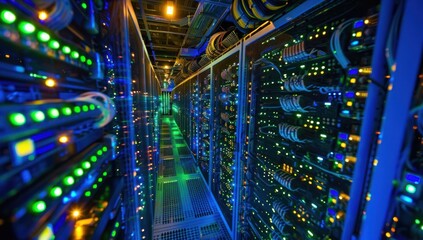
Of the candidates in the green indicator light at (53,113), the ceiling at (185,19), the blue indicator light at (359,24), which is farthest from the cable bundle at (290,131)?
the ceiling at (185,19)

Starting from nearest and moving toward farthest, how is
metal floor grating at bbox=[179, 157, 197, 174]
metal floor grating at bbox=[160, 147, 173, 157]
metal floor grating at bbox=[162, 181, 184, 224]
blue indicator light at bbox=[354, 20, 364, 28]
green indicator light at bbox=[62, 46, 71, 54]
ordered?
green indicator light at bbox=[62, 46, 71, 54]
blue indicator light at bbox=[354, 20, 364, 28]
metal floor grating at bbox=[162, 181, 184, 224]
metal floor grating at bbox=[179, 157, 197, 174]
metal floor grating at bbox=[160, 147, 173, 157]

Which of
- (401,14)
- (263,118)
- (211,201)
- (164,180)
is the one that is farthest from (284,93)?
(164,180)

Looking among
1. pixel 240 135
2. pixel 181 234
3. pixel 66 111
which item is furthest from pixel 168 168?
pixel 66 111

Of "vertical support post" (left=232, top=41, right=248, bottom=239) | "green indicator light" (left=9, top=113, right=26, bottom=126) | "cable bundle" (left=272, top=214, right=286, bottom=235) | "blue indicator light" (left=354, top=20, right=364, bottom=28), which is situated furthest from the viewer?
"vertical support post" (left=232, top=41, right=248, bottom=239)

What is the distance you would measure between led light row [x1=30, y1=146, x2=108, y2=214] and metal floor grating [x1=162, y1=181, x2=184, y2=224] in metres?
2.44

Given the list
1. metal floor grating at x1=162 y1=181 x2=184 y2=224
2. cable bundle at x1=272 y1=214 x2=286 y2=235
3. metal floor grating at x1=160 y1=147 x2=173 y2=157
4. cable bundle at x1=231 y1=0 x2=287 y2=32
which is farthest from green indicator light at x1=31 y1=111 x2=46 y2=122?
metal floor grating at x1=160 y1=147 x2=173 y2=157

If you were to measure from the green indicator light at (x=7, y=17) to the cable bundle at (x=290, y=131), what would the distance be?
1.52m

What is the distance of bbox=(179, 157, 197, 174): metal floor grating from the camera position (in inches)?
179

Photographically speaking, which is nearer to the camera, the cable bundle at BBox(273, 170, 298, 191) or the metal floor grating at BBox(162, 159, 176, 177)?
the cable bundle at BBox(273, 170, 298, 191)

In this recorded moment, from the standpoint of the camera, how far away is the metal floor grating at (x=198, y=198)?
2.99m

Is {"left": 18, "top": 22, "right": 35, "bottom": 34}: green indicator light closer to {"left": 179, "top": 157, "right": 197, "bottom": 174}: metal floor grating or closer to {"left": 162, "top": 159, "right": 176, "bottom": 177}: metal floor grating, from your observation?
{"left": 162, "top": 159, "right": 176, "bottom": 177}: metal floor grating

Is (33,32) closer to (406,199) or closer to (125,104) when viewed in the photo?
(125,104)

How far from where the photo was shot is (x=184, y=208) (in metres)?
3.03

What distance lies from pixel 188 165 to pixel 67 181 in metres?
4.48
